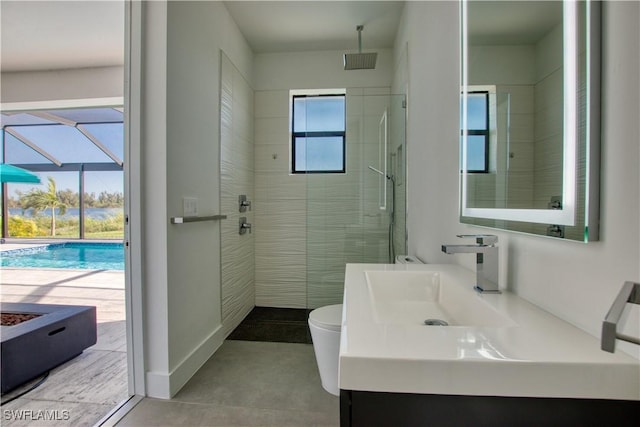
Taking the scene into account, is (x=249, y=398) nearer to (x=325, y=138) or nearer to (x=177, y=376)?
(x=177, y=376)

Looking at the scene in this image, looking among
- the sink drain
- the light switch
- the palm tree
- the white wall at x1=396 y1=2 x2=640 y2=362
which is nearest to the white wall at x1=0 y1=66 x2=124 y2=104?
the palm tree

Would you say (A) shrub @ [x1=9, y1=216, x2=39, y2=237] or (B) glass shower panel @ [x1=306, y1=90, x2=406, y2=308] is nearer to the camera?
(A) shrub @ [x1=9, y1=216, x2=39, y2=237]

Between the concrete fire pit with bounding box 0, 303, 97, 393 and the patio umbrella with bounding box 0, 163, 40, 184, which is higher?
the patio umbrella with bounding box 0, 163, 40, 184

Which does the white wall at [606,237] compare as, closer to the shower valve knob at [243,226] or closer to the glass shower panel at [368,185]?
the glass shower panel at [368,185]

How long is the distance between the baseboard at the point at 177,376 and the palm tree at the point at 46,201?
1.98 meters

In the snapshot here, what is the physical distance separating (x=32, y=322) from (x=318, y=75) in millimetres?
3077

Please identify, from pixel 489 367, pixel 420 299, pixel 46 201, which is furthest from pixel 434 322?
pixel 46 201

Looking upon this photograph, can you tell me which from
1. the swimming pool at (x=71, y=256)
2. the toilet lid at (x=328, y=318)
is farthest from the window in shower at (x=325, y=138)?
the swimming pool at (x=71, y=256)

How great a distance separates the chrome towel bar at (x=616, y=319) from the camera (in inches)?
15.0

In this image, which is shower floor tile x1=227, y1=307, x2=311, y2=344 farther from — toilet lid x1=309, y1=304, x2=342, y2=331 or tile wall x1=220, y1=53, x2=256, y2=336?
toilet lid x1=309, y1=304, x2=342, y2=331

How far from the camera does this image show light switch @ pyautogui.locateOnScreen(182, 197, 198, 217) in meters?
1.89

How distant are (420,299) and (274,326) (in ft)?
6.44

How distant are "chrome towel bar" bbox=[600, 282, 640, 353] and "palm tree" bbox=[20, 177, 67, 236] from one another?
355 cm

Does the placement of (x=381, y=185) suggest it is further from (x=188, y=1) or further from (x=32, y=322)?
(x=32, y=322)
